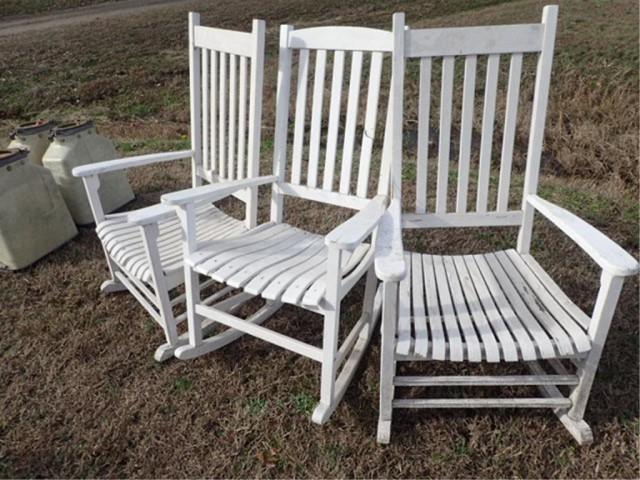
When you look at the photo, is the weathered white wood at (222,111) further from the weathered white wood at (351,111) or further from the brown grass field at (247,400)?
the brown grass field at (247,400)

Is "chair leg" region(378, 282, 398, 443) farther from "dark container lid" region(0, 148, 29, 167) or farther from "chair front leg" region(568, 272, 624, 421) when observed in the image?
"dark container lid" region(0, 148, 29, 167)

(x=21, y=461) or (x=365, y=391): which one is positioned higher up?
(x=365, y=391)

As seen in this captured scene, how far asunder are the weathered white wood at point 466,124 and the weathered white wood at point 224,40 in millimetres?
907

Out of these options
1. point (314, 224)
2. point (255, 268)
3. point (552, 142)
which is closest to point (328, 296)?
point (255, 268)

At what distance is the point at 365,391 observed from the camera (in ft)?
6.03

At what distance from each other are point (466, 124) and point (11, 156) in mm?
2287

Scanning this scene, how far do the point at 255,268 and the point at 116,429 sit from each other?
2.53 feet

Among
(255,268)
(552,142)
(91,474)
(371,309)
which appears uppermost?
(552,142)

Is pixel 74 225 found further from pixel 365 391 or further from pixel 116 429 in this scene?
pixel 365 391

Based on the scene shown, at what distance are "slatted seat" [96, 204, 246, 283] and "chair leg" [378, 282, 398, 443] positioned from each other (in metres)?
0.89

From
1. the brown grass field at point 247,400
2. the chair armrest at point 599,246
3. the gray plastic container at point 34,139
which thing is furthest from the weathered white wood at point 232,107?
the gray plastic container at point 34,139

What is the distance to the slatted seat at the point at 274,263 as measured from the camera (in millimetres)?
1466

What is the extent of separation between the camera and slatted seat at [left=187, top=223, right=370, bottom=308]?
1466 millimetres

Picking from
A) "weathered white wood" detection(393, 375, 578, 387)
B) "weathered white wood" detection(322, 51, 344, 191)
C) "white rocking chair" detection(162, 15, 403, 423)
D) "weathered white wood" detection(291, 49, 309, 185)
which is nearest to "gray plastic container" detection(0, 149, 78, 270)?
"white rocking chair" detection(162, 15, 403, 423)
